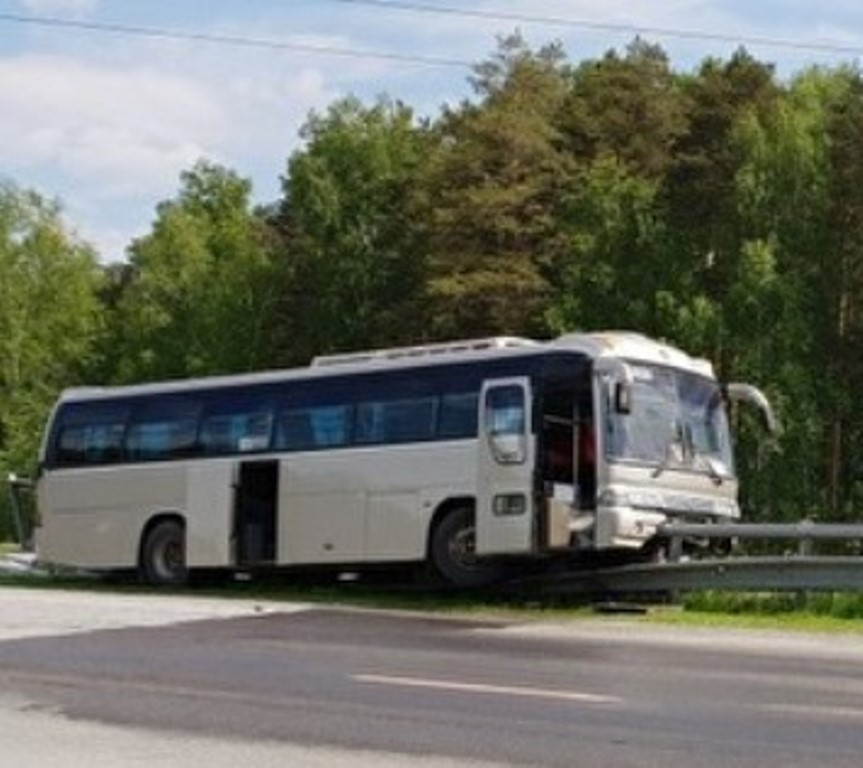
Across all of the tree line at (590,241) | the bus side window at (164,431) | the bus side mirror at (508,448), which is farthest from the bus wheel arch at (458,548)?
the tree line at (590,241)

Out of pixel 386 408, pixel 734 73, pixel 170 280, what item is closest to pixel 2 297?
pixel 170 280

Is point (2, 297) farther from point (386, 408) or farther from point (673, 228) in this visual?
point (386, 408)

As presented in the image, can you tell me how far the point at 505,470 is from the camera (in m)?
23.5

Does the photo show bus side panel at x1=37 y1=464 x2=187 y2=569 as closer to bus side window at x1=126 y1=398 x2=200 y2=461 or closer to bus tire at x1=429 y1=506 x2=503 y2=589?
bus side window at x1=126 y1=398 x2=200 y2=461

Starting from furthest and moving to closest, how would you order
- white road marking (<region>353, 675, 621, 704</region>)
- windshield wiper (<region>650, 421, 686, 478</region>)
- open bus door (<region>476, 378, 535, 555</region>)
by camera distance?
windshield wiper (<region>650, 421, 686, 478</region>)
open bus door (<region>476, 378, 535, 555</region>)
white road marking (<region>353, 675, 621, 704</region>)

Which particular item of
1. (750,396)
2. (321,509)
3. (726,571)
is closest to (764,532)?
(726,571)

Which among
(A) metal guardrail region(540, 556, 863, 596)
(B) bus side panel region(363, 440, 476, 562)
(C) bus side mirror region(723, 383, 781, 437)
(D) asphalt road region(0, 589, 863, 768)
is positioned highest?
(C) bus side mirror region(723, 383, 781, 437)

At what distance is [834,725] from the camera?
1158 cm

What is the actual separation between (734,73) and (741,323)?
1107cm

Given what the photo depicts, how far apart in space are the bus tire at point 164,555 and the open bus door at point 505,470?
19.5 ft

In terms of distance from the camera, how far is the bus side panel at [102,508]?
28.1 m

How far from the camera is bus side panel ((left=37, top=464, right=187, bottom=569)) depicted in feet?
92.1

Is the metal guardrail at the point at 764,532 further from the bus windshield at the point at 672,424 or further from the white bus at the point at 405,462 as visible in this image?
the bus windshield at the point at 672,424

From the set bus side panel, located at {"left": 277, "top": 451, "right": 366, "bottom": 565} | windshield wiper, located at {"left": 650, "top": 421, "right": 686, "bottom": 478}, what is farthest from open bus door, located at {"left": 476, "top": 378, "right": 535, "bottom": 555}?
bus side panel, located at {"left": 277, "top": 451, "right": 366, "bottom": 565}
